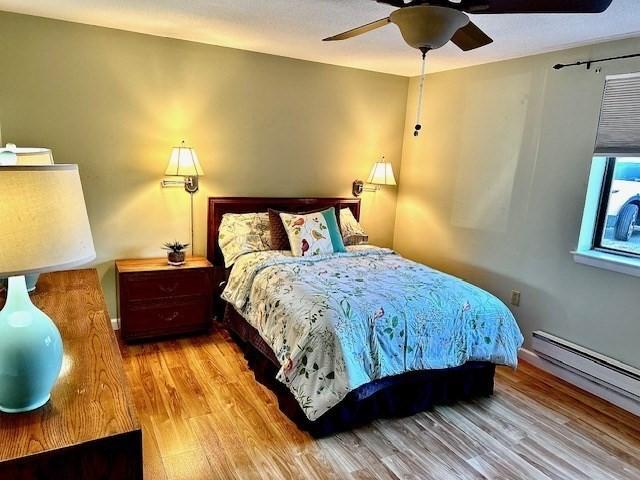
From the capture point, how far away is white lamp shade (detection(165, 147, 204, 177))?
331 cm

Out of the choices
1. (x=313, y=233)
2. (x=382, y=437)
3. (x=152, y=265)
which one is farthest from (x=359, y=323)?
(x=152, y=265)

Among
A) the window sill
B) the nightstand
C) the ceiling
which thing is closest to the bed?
the nightstand

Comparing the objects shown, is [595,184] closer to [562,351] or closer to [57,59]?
[562,351]

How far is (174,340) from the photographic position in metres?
3.39

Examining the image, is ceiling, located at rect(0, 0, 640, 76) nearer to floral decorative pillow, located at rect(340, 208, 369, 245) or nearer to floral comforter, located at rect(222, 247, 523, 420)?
floral decorative pillow, located at rect(340, 208, 369, 245)

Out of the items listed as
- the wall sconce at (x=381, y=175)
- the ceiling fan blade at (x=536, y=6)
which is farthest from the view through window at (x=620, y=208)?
the wall sconce at (x=381, y=175)

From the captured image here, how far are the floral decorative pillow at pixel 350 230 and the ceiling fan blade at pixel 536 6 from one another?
237 centimetres

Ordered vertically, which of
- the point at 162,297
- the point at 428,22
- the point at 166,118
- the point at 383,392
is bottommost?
the point at 383,392

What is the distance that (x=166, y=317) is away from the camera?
10.9 feet

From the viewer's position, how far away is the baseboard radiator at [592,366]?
2.70 metres

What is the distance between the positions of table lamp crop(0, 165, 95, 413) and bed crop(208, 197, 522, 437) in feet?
4.33

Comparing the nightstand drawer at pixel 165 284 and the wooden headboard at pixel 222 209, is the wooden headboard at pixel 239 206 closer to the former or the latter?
the wooden headboard at pixel 222 209

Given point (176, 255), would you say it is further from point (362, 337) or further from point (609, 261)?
point (609, 261)

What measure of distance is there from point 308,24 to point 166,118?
4.53ft
